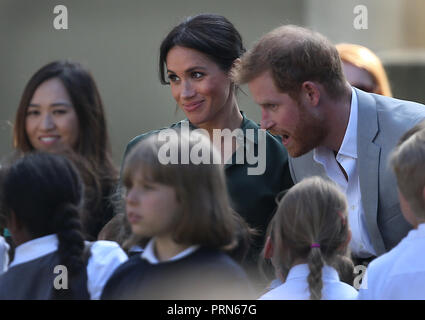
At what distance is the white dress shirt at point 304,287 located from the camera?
8.73 ft

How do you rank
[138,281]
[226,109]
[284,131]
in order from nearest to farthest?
1. [138,281]
2. [284,131]
3. [226,109]

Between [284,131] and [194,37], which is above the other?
[194,37]

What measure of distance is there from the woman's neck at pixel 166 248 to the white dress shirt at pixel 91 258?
22 centimetres

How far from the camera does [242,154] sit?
3.40m

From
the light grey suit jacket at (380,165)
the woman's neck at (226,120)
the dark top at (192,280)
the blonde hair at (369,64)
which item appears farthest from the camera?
the blonde hair at (369,64)

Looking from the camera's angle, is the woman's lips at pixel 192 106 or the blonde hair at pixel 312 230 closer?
the blonde hair at pixel 312 230

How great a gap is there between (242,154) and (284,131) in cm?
20

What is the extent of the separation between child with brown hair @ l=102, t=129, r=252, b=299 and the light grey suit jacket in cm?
91

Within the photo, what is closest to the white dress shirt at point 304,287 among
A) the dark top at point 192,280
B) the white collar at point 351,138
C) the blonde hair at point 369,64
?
the dark top at point 192,280

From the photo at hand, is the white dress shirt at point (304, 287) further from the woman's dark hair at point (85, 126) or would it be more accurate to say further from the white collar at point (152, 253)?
the woman's dark hair at point (85, 126)

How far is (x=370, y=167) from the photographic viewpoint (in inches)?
128

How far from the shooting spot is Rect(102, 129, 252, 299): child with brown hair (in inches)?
95.4

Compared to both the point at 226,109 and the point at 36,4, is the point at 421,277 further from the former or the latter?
the point at 36,4
